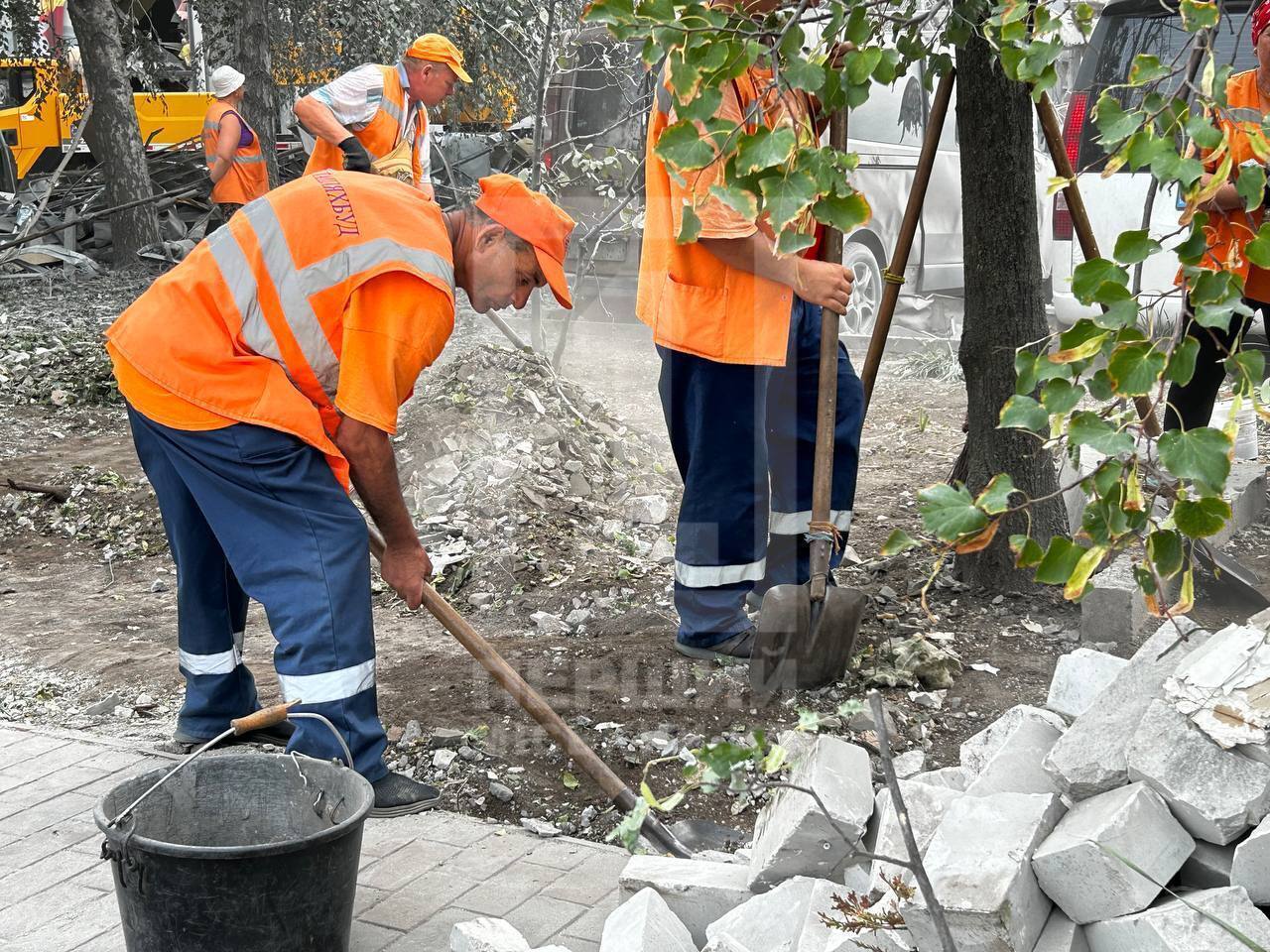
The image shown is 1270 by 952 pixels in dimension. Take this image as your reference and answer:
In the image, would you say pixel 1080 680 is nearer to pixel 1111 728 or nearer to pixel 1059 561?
pixel 1111 728

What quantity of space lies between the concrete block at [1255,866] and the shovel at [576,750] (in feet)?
4.23

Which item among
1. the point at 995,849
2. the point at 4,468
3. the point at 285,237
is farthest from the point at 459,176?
the point at 995,849

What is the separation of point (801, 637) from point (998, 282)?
152 cm

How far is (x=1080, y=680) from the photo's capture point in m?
3.11

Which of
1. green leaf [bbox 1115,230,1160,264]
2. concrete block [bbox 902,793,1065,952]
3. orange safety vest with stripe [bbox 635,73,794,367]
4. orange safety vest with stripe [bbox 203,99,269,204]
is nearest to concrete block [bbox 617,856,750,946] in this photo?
concrete block [bbox 902,793,1065,952]

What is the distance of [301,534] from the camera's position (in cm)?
317

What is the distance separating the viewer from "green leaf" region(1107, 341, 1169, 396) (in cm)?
168

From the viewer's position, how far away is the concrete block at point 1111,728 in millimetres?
2547

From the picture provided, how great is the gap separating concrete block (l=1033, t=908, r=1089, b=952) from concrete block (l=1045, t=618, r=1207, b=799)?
26cm

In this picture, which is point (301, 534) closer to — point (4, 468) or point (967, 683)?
point (967, 683)

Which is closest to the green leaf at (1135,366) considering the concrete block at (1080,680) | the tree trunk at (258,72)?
the concrete block at (1080,680)

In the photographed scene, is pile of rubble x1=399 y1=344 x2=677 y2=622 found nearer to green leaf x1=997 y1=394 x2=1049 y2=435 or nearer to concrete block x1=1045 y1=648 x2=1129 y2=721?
concrete block x1=1045 y1=648 x2=1129 y2=721

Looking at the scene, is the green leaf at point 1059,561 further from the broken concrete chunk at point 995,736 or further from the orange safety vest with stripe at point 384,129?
the orange safety vest with stripe at point 384,129

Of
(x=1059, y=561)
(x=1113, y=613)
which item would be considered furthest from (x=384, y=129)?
(x=1059, y=561)
